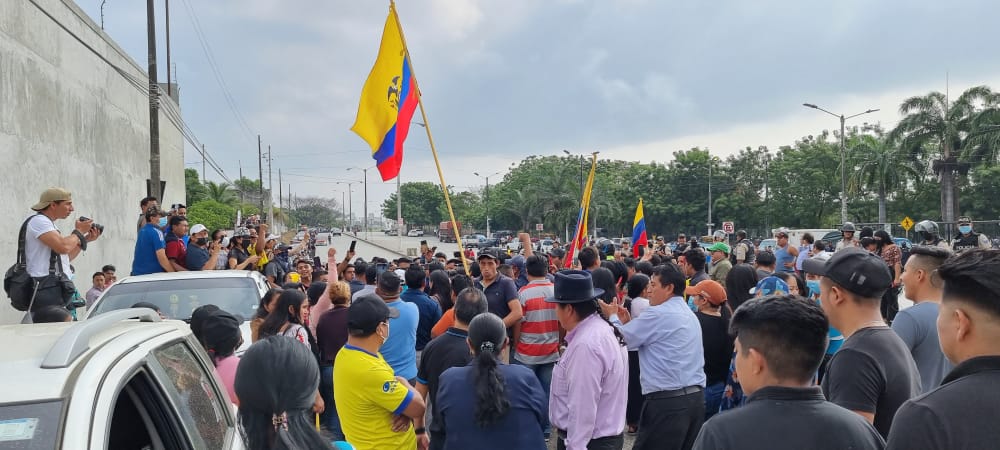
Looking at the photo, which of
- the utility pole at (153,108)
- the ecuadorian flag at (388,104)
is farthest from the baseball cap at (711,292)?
the utility pole at (153,108)

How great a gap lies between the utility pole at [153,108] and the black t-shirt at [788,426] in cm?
1574

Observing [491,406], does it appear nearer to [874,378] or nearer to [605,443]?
[605,443]

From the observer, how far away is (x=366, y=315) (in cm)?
402

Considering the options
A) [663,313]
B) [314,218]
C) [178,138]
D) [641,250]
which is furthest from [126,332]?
[314,218]

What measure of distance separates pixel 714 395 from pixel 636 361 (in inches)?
62.1

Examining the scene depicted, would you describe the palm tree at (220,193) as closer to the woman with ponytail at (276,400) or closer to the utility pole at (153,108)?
the utility pole at (153,108)

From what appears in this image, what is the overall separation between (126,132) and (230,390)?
21.4 metres

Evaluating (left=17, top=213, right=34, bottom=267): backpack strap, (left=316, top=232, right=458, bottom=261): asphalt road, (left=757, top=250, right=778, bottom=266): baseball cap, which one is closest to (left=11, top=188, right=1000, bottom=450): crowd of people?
(left=17, top=213, right=34, bottom=267): backpack strap

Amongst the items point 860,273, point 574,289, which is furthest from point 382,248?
point 860,273

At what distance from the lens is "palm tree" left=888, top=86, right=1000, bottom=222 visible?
1652 inches

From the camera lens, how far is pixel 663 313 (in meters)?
5.07

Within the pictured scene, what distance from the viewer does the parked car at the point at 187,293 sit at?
707 centimetres

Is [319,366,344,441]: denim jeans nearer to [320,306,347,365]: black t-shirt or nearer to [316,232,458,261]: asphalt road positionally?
[320,306,347,365]: black t-shirt

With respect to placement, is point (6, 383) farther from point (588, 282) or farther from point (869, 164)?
point (869, 164)
